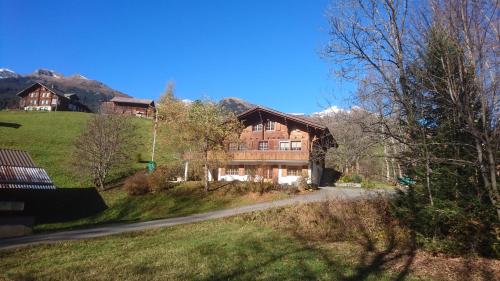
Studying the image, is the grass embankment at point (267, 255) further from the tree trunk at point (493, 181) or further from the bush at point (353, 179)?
the bush at point (353, 179)

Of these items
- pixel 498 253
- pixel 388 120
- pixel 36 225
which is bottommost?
pixel 36 225

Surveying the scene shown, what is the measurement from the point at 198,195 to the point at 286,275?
23.6 metres

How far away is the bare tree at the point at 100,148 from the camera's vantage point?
3781 cm

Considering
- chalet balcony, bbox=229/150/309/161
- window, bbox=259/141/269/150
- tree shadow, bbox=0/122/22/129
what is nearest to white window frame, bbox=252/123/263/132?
window, bbox=259/141/269/150

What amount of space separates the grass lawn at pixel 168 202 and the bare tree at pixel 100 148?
3687 mm

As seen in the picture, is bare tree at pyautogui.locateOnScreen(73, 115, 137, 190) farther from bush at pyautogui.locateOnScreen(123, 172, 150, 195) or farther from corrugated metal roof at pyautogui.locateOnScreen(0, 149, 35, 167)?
corrugated metal roof at pyautogui.locateOnScreen(0, 149, 35, 167)

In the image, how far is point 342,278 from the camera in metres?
9.01

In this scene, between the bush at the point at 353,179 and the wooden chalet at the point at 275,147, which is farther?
the bush at the point at 353,179

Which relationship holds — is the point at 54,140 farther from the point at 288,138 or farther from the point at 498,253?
the point at 498,253

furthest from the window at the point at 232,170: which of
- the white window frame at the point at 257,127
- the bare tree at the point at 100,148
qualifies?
the bare tree at the point at 100,148

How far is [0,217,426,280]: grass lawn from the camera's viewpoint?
9570 millimetres

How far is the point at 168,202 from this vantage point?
3109 cm

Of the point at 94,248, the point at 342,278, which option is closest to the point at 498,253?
the point at 342,278

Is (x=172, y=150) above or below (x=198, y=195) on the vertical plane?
above
